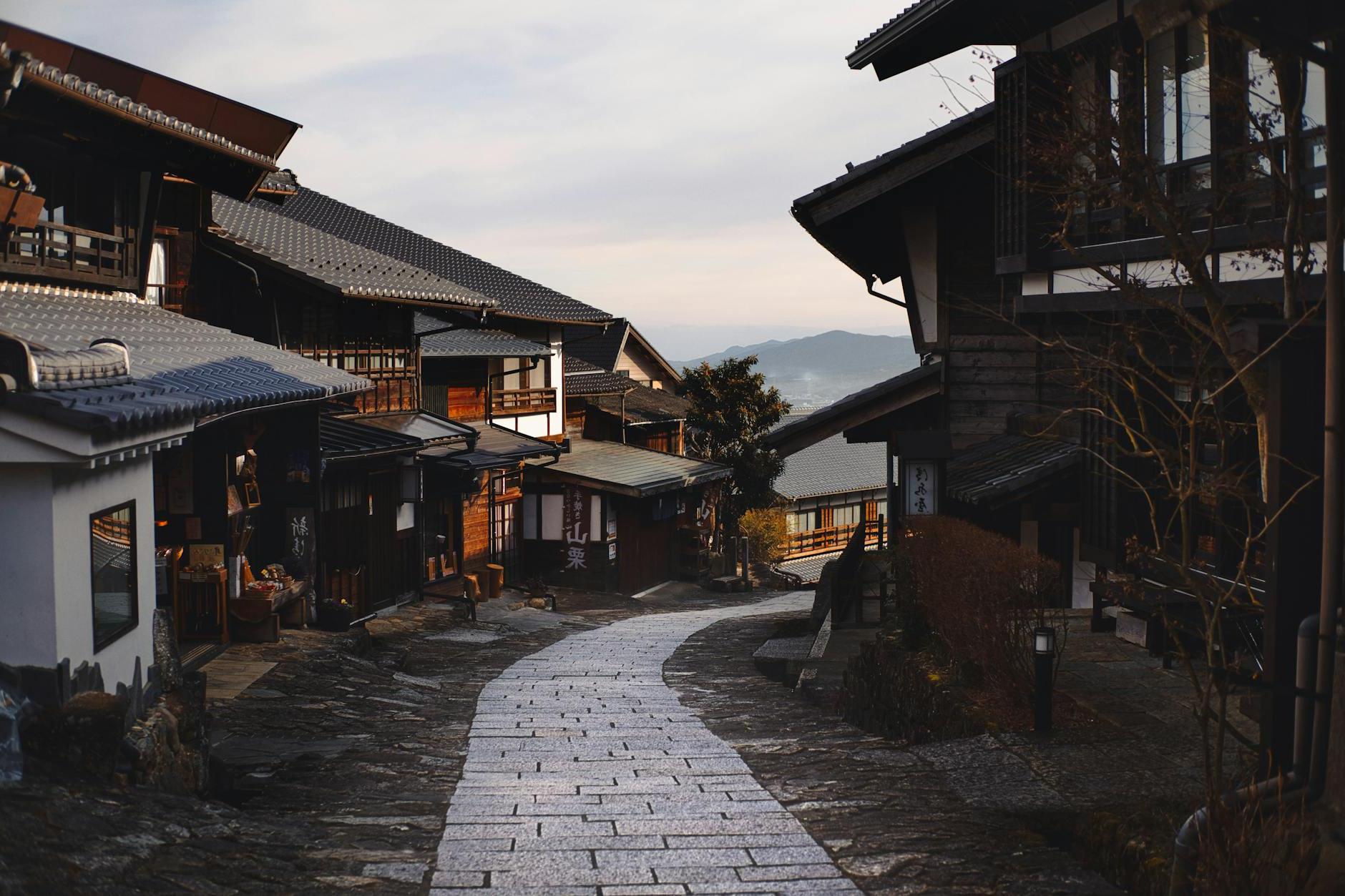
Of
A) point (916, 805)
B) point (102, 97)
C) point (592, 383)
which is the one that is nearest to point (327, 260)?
point (102, 97)

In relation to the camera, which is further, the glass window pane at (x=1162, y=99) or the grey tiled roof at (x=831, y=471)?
the grey tiled roof at (x=831, y=471)

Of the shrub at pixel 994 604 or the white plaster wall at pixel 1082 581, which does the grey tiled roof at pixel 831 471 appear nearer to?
the white plaster wall at pixel 1082 581

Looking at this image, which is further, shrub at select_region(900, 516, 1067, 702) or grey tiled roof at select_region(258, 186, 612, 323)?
grey tiled roof at select_region(258, 186, 612, 323)

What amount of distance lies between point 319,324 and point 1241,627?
1574cm

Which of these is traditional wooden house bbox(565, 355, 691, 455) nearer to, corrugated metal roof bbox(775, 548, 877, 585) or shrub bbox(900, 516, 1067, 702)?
corrugated metal roof bbox(775, 548, 877, 585)

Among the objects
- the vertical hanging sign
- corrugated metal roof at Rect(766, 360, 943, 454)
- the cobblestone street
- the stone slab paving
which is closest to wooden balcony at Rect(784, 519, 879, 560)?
the vertical hanging sign

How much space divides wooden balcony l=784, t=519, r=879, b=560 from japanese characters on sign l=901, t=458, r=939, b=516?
29579mm

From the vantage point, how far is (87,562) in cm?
818

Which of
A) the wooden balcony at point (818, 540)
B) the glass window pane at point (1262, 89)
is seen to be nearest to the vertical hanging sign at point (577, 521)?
the wooden balcony at point (818, 540)

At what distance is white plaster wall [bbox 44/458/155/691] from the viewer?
764cm

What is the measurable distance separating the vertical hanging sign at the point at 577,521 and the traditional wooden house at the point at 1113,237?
13.2m

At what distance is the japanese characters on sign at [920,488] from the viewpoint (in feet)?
56.5

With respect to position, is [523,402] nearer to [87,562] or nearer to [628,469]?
[628,469]

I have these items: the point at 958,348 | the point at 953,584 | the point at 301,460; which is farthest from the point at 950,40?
the point at 301,460
